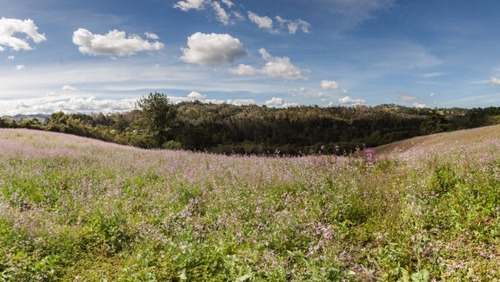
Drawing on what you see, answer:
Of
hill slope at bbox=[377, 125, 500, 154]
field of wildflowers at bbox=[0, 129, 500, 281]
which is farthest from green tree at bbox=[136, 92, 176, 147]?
field of wildflowers at bbox=[0, 129, 500, 281]

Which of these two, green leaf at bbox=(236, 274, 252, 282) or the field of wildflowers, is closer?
green leaf at bbox=(236, 274, 252, 282)

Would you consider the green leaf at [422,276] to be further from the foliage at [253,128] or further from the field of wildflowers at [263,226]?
the foliage at [253,128]

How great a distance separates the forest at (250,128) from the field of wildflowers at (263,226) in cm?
3974

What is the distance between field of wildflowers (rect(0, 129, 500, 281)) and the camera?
4348mm

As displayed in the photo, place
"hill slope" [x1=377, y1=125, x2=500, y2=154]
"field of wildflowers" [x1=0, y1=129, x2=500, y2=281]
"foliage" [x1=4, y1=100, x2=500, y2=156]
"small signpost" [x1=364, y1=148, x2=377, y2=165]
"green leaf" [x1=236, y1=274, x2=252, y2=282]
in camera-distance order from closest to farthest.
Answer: "green leaf" [x1=236, y1=274, x2=252, y2=282], "field of wildflowers" [x1=0, y1=129, x2=500, y2=281], "small signpost" [x1=364, y1=148, x2=377, y2=165], "hill slope" [x1=377, y1=125, x2=500, y2=154], "foliage" [x1=4, y1=100, x2=500, y2=156]

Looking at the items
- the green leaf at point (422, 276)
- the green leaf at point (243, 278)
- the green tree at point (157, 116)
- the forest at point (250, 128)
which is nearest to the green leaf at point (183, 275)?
the green leaf at point (243, 278)

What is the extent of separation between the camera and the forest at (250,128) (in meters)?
54.7

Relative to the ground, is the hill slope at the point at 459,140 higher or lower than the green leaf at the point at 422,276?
higher

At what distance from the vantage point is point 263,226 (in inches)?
222

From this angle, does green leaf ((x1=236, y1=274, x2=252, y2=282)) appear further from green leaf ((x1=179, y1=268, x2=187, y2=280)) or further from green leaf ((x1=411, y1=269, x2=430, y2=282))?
green leaf ((x1=411, y1=269, x2=430, y2=282))

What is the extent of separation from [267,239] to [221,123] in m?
165

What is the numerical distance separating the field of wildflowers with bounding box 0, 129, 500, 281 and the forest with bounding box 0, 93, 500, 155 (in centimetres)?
3974

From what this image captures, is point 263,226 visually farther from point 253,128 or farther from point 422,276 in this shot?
point 253,128

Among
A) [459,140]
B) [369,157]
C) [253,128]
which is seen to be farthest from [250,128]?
[369,157]
